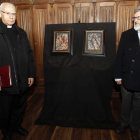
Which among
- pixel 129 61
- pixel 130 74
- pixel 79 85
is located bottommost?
pixel 79 85

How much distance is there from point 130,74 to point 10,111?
1565 mm

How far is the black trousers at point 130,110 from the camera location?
210 cm

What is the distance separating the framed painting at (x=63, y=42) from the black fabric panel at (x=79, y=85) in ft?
0.21

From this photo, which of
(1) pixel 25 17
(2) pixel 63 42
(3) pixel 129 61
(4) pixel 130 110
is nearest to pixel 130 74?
(3) pixel 129 61

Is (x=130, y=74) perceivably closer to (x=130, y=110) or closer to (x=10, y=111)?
(x=130, y=110)

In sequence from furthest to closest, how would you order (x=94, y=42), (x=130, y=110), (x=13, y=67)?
(x=94, y=42)
(x=130, y=110)
(x=13, y=67)

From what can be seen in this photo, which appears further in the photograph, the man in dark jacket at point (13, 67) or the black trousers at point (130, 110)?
the black trousers at point (130, 110)

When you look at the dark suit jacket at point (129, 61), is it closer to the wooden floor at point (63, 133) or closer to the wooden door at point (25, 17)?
the wooden floor at point (63, 133)

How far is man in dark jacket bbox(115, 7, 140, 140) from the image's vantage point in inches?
77.5

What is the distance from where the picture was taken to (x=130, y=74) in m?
2.01

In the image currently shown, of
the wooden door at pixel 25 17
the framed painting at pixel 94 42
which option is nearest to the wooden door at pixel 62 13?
the wooden door at pixel 25 17

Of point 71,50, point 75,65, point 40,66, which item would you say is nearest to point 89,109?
point 75,65

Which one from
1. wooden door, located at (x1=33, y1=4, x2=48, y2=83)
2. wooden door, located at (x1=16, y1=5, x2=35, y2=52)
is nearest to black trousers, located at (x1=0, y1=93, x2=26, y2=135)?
wooden door, located at (x1=33, y1=4, x2=48, y2=83)

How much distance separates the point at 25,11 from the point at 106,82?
8.18 feet
